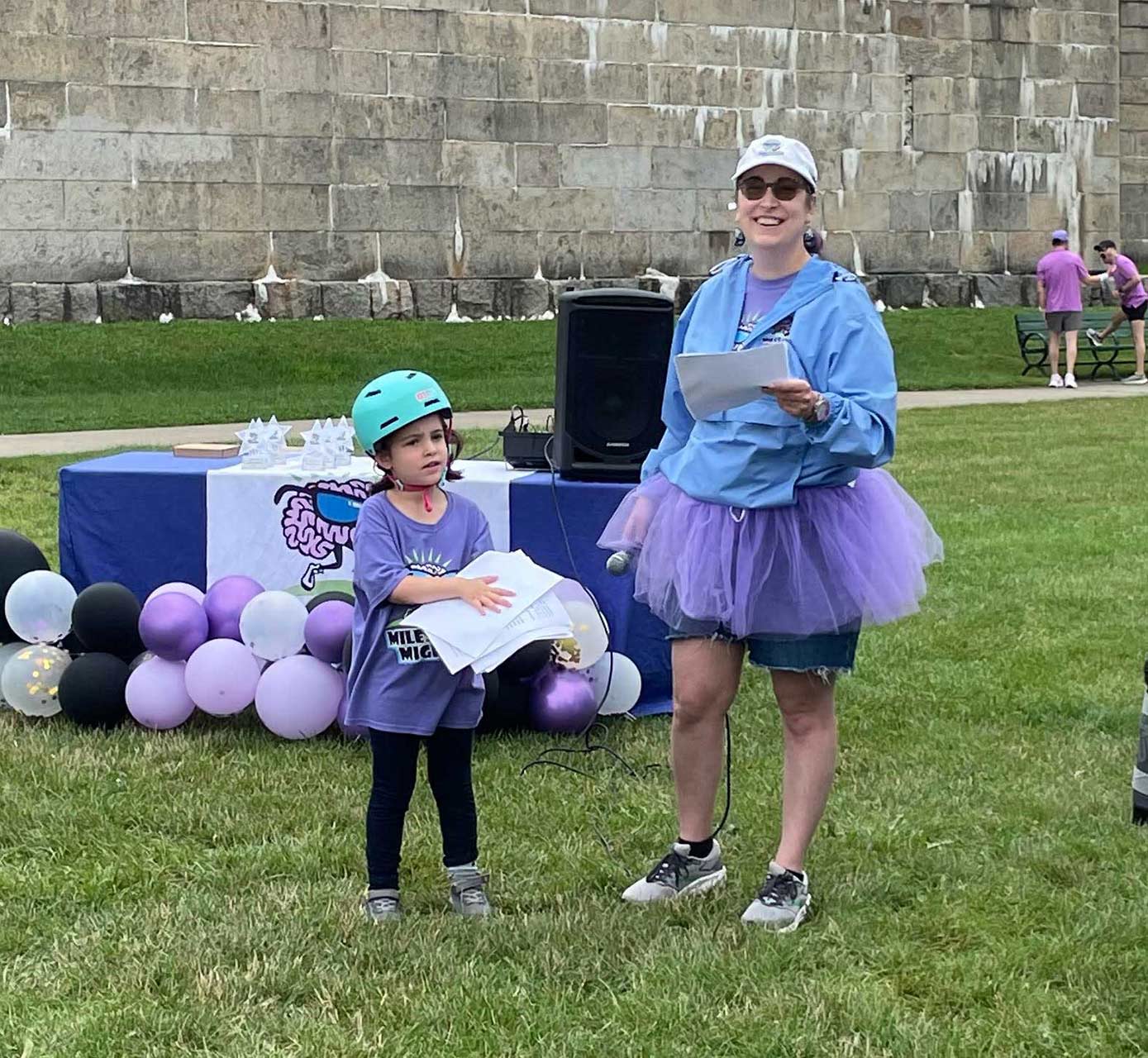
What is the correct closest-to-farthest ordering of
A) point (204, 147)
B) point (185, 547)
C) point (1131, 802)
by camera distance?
1. point (1131, 802)
2. point (185, 547)
3. point (204, 147)

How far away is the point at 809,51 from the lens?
2134 centimetres

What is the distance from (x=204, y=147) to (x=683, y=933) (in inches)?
616

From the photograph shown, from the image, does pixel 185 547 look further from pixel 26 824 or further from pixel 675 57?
pixel 675 57

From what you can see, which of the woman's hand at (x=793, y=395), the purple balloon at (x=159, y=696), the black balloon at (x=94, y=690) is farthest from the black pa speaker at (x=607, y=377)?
the woman's hand at (x=793, y=395)

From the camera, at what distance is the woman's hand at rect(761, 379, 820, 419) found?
12.1 ft

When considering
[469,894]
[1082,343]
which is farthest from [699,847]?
[1082,343]

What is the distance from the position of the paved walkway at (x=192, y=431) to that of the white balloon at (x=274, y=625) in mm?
5146

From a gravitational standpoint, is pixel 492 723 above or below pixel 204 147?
below

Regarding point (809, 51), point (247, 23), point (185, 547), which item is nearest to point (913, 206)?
point (809, 51)

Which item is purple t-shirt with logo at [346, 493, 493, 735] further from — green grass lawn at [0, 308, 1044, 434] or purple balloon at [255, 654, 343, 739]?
green grass lawn at [0, 308, 1044, 434]

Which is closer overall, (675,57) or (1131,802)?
(1131,802)

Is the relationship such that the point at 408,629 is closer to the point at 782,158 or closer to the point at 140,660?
the point at 782,158

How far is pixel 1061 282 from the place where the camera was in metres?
19.2

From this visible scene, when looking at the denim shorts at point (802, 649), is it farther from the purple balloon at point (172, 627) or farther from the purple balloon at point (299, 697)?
the purple balloon at point (172, 627)
